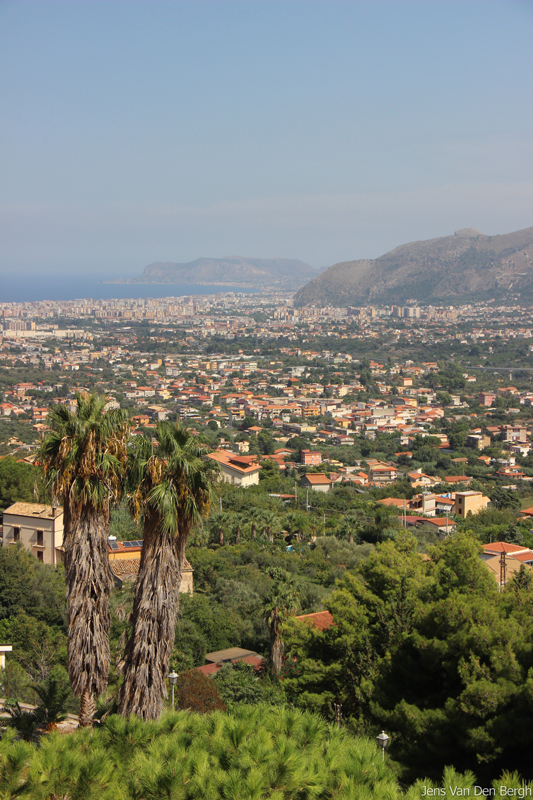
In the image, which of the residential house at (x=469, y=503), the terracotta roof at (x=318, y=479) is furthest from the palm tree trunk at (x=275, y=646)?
the terracotta roof at (x=318, y=479)

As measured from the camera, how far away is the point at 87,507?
5.20 meters

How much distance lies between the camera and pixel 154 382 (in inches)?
2776

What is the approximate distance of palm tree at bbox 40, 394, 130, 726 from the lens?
5082 mm

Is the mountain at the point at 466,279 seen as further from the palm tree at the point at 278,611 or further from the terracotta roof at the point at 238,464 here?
the palm tree at the point at 278,611

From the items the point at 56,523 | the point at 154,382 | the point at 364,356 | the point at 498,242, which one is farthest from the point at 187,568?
the point at 498,242

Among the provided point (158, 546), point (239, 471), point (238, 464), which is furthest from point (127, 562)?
point (238, 464)

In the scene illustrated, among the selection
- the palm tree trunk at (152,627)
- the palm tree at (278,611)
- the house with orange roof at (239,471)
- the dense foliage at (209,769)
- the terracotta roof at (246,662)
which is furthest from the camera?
the house with orange roof at (239,471)

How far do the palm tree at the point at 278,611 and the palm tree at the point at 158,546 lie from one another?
5.75 meters

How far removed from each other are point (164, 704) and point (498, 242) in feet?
664

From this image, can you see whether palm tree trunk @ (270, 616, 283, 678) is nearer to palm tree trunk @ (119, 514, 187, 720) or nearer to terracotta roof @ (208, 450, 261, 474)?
palm tree trunk @ (119, 514, 187, 720)

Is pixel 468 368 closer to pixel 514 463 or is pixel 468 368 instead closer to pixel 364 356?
pixel 364 356

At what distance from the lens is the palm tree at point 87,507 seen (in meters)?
5.08

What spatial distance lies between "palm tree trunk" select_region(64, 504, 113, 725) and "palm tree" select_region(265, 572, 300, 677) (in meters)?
5.68

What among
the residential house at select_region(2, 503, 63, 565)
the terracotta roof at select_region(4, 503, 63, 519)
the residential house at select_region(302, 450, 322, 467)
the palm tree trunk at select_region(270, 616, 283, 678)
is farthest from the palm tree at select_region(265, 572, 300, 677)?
the residential house at select_region(302, 450, 322, 467)
